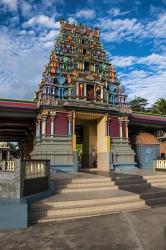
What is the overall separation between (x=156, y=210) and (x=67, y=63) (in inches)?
623

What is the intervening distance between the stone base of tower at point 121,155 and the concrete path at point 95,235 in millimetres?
11433

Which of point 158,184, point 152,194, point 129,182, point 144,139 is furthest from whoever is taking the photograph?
point 144,139

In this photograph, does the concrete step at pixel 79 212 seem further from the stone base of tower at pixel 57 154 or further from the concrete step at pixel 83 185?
the stone base of tower at pixel 57 154

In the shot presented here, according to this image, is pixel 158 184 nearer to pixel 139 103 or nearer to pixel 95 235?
pixel 95 235

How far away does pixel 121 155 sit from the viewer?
19016mm

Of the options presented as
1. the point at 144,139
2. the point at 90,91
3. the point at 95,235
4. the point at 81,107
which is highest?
the point at 90,91

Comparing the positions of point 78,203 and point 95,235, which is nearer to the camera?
point 95,235

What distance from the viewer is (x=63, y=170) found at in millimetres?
16703

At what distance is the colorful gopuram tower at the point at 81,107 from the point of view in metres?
17.5

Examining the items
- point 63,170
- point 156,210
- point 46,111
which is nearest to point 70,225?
point 156,210

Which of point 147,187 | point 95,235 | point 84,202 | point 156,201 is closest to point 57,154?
point 147,187

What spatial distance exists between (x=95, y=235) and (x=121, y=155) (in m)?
13.7

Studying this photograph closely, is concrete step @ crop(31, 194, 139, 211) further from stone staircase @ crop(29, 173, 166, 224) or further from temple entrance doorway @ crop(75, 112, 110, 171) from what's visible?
temple entrance doorway @ crop(75, 112, 110, 171)

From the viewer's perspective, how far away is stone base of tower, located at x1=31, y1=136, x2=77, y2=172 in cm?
1656
